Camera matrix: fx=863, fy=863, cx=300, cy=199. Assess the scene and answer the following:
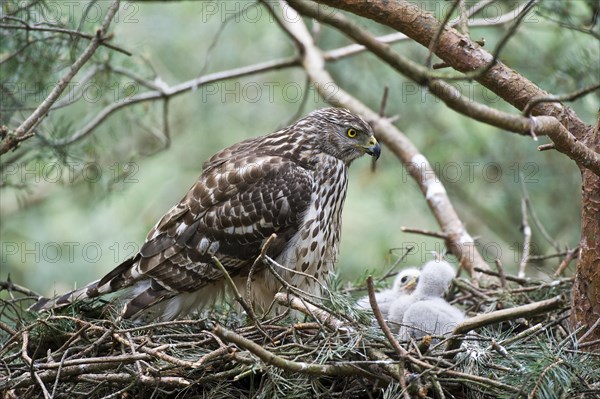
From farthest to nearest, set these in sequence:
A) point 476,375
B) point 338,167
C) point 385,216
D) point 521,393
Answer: point 385,216 < point 338,167 < point 476,375 < point 521,393

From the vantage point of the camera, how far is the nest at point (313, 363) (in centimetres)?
386

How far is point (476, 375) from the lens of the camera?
4062 mm

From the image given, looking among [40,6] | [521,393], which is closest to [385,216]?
[40,6]

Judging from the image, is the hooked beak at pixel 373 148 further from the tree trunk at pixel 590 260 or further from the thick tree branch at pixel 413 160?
the tree trunk at pixel 590 260

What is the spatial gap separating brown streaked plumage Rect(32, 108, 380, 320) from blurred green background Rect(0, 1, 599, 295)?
1.18m

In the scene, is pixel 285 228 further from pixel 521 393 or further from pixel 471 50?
pixel 521 393

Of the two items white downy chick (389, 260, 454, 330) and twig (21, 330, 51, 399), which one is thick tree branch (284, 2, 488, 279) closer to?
white downy chick (389, 260, 454, 330)

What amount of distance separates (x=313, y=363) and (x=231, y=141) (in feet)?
21.7

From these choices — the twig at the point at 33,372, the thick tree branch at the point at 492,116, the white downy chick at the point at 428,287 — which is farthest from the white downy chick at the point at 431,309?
the twig at the point at 33,372

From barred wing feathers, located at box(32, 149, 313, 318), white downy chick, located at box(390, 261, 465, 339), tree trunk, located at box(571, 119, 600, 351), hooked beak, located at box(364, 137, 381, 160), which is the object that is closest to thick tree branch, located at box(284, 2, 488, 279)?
white downy chick, located at box(390, 261, 465, 339)

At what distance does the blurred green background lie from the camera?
262 inches

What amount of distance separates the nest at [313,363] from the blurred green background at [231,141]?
1.98m

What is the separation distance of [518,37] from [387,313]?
358 cm

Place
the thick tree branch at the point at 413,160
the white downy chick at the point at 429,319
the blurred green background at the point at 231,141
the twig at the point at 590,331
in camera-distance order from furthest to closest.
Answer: the blurred green background at the point at 231,141, the thick tree branch at the point at 413,160, the white downy chick at the point at 429,319, the twig at the point at 590,331
